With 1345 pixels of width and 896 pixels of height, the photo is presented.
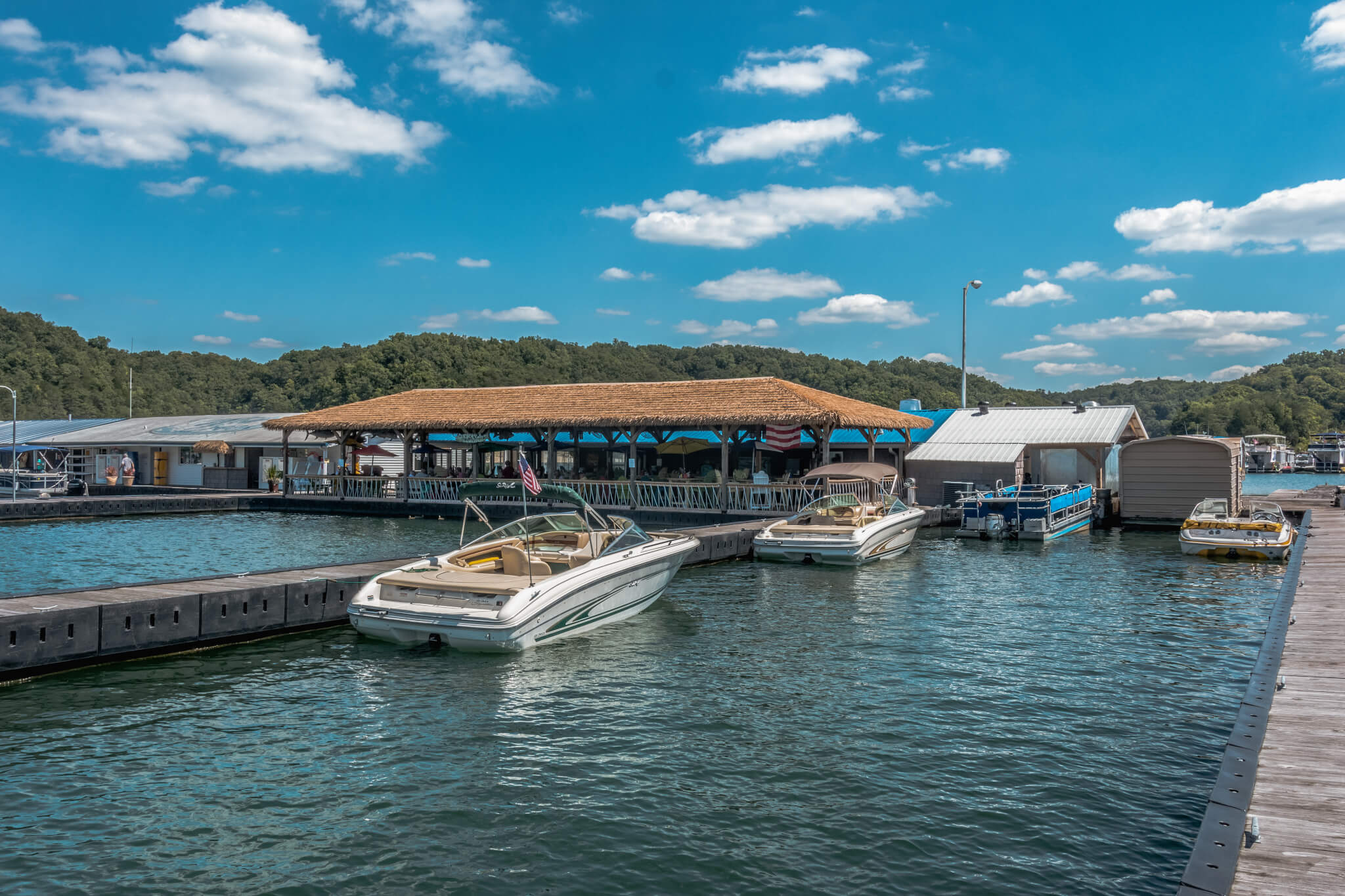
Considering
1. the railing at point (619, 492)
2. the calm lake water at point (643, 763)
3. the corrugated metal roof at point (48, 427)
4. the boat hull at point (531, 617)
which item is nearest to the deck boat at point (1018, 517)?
the railing at point (619, 492)

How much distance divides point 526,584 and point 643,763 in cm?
414

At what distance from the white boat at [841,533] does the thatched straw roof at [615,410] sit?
4.47m

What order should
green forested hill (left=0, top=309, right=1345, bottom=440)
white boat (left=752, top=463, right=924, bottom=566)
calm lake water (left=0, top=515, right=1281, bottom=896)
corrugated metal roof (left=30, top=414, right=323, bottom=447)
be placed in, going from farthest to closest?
green forested hill (left=0, top=309, right=1345, bottom=440) < corrugated metal roof (left=30, top=414, right=323, bottom=447) < white boat (left=752, top=463, right=924, bottom=566) < calm lake water (left=0, top=515, right=1281, bottom=896)

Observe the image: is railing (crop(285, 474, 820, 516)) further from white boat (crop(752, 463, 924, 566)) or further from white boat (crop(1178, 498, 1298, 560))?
white boat (crop(1178, 498, 1298, 560))

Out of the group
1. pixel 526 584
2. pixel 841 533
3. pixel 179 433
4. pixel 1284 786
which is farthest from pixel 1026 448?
pixel 179 433

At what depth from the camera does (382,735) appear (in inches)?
305

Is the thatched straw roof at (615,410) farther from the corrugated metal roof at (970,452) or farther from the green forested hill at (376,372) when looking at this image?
the green forested hill at (376,372)

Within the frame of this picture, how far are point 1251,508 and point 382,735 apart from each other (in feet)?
73.6

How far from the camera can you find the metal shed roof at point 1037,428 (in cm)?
2978

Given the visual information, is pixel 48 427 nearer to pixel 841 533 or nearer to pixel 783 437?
pixel 783 437

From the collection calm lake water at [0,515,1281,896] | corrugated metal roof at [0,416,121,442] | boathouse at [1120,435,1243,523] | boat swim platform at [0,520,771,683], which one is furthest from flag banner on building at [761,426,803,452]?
corrugated metal roof at [0,416,121,442]

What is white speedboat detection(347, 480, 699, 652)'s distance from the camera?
10.2 metres

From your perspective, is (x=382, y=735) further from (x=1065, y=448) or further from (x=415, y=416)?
(x=1065, y=448)

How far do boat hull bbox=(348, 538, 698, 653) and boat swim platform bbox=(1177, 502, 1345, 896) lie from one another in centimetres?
705
